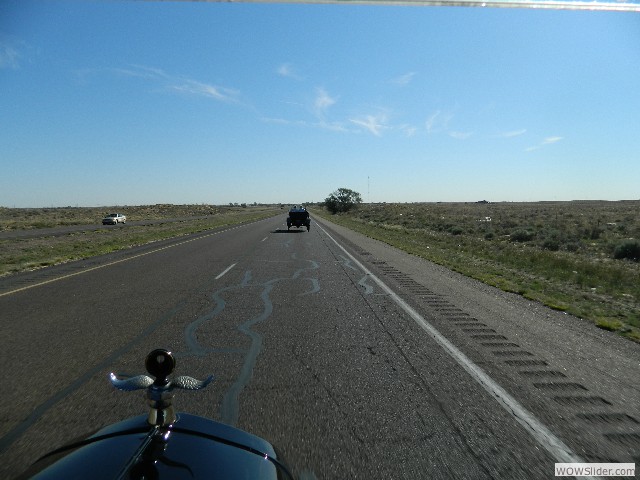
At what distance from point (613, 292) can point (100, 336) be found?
39.3 ft

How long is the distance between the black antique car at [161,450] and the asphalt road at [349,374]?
24.2 inches

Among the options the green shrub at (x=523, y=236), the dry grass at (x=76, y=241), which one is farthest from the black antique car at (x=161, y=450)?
the green shrub at (x=523, y=236)

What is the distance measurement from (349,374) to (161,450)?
369 cm

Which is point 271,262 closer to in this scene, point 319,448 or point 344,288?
point 344,288

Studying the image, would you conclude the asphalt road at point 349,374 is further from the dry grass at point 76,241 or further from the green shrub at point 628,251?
the green shrub at point 628,251

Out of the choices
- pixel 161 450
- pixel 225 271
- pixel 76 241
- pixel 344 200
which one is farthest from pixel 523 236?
pixel 344 200

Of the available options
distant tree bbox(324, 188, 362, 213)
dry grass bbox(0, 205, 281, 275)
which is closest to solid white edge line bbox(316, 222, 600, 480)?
dry grass bbox(0, 205, 281, 275)

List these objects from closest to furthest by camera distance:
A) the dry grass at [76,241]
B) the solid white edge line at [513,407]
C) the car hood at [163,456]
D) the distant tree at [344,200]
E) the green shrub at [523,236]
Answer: the car hood at [163,456] < the solid white edge line at [513,407] < the dry grass at [76,241] < the green shrub at [523,236] < the distant tree at [344,200]

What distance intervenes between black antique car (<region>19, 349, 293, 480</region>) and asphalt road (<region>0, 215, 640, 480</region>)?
0.61 meters

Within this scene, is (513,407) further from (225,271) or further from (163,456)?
(225,271)

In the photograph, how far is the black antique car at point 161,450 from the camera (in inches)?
71.9

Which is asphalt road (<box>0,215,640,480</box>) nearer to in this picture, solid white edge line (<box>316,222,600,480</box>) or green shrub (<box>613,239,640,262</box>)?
solid white edge line (<box>316,222,600,480</box>)

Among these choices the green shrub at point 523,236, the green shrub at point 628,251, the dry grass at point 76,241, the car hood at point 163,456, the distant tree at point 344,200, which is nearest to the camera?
the car hood at point 163,456

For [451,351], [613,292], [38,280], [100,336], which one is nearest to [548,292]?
[613,292]
